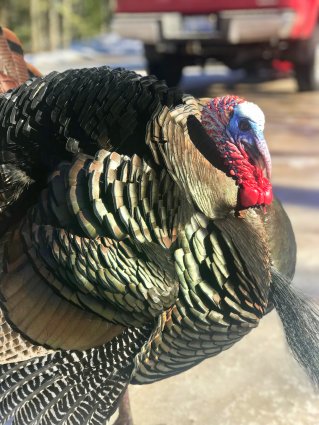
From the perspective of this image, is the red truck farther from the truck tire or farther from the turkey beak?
the turkey beak

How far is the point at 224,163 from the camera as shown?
168cm

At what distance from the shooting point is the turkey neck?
164cm

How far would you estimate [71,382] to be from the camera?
1750 mm

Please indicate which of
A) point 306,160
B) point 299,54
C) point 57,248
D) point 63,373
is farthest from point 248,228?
point 299,54

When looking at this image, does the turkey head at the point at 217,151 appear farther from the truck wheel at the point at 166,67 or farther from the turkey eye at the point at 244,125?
the truck wheel at the point at 166,67

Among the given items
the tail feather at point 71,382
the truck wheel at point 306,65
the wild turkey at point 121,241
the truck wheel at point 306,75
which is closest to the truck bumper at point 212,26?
the truck wheel at point 306,65

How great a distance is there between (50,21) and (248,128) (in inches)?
665

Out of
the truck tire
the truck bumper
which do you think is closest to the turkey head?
the truck bumper

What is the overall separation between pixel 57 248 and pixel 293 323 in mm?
676

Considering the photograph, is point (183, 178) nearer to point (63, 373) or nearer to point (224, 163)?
point (224, 163)

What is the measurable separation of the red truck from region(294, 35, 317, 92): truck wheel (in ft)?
0.04

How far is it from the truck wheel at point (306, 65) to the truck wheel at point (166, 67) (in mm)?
Result: 1572

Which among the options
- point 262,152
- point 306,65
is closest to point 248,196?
point 262,152

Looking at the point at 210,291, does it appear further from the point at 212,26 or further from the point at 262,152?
the point at 212,26
